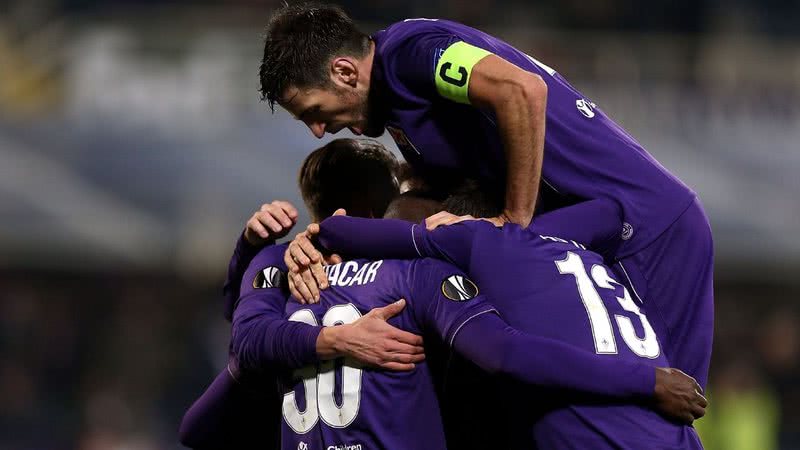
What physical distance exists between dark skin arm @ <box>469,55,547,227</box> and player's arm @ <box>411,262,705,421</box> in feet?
1.14

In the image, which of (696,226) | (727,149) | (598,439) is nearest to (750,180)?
(727,149)

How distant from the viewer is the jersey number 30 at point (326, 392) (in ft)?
9.73

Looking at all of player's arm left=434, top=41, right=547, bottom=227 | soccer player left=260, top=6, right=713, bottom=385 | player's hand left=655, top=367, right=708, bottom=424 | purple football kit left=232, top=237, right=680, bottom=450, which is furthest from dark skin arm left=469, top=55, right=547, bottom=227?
player's hand left=655, top=367, right=708, bottom=424

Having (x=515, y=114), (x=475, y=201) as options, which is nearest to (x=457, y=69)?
(x=515, y=114)

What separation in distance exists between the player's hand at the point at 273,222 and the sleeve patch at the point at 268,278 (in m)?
0.16

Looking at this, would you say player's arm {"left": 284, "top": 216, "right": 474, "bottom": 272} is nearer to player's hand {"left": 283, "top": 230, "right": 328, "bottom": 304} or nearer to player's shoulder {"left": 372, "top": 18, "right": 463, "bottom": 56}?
player's hand {"left": 283, "top": 230, "right": 328, "bottom": 304}

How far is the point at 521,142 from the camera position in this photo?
321cm

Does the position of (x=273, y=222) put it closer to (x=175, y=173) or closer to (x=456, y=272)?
(x=456, y=272)

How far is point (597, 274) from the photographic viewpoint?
3.05m

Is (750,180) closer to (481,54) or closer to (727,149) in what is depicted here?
(727,149)

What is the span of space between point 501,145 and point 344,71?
0.47 m

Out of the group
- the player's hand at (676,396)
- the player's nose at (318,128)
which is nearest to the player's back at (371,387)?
the player's hand at (676,396)

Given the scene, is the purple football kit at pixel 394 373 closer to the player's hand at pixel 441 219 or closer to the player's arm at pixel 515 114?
the player's hand at pixel 441 219

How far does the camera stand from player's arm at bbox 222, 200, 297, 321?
137 inches
